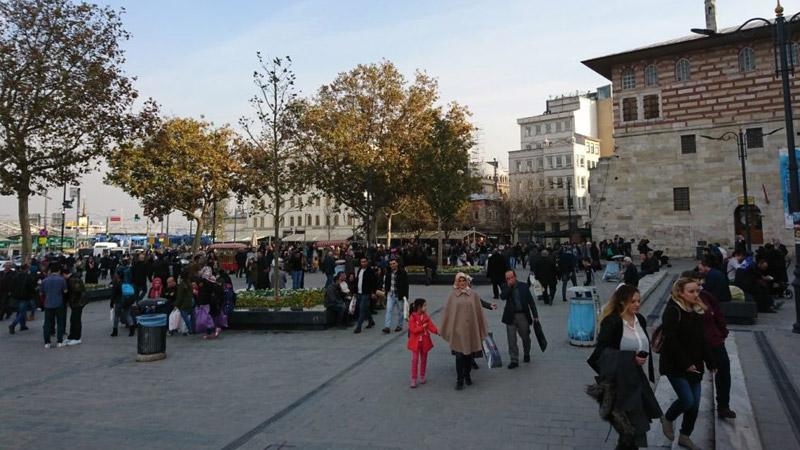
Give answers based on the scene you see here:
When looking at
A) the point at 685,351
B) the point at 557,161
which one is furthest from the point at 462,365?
the point at 557,161

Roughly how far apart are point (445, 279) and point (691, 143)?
20.8 metres

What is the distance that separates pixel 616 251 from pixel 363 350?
22.7 m

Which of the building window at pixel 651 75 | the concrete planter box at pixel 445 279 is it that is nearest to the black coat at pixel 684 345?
the concrete planter box at pixel 445 279

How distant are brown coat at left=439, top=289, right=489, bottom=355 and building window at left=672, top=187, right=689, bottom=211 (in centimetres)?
3001

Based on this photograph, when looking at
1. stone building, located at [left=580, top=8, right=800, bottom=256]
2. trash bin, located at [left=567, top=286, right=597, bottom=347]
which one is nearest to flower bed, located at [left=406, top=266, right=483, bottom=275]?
trash bin, located at [left=567, top=286, right=597, bottom=347]

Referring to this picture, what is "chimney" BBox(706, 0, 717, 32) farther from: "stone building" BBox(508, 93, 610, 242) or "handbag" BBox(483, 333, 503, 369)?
"handbag" BBox(483, 333, 503, 369)

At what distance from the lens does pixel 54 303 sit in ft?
33.6

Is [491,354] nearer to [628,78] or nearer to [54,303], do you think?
[54,303]

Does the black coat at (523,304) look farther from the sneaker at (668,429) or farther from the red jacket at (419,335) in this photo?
the sneaker at (668,429)

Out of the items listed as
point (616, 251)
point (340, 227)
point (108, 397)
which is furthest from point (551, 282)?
point (340, 227)

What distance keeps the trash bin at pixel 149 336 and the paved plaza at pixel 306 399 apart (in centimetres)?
24

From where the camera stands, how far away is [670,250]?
31922 millimetres

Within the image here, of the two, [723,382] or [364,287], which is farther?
[364,287]

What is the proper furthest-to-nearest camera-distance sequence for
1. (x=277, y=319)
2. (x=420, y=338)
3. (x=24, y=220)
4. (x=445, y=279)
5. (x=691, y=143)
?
(x=691, y=143) < (x=445, y=279) < (x=24, y=220) < (x=277, y=319) < (x=420, y=338)
